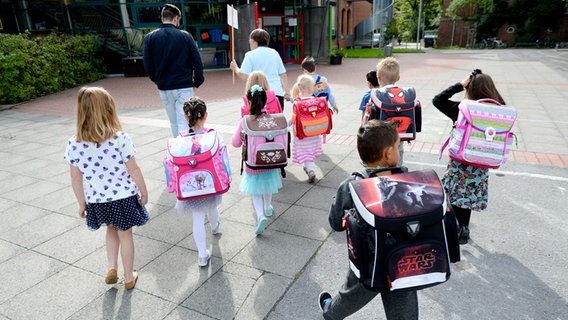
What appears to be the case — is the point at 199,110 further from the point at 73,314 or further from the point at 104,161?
the point at 73,314

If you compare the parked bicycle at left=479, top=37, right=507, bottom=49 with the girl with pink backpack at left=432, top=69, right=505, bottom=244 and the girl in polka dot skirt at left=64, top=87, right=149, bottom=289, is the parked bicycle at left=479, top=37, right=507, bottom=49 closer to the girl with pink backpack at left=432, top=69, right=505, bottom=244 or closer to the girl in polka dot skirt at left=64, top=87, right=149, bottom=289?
the girl with pink backpack at left=432, top=69, right=505, bottom=244

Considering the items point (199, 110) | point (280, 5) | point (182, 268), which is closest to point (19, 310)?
point (182, 268)

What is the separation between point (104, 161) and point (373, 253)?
1.97 m

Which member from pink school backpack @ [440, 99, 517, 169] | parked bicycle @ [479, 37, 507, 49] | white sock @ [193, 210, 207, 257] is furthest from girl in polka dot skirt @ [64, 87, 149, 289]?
parked bicycle @ [479, 37, 507, 49]

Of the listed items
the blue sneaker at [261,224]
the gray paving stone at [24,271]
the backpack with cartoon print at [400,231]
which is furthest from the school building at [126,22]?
the backpack with cartoon print at [400,231]

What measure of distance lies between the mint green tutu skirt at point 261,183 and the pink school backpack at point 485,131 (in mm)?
1745

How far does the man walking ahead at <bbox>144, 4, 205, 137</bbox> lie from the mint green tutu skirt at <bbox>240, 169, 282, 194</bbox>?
2112 millimetres

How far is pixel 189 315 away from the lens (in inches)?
103

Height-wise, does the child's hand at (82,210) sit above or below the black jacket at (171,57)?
below

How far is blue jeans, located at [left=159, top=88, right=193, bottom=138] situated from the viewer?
5172 mm

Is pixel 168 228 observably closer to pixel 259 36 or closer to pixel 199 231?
pixel 199 231

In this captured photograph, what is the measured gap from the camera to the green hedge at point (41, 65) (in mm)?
10883

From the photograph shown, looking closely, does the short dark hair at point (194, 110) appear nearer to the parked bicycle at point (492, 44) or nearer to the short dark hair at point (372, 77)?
the short dark hair at point (372, 77)

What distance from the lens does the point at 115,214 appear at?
9.10ft
